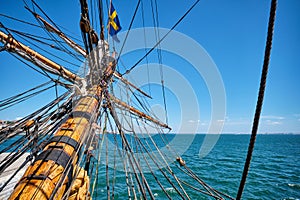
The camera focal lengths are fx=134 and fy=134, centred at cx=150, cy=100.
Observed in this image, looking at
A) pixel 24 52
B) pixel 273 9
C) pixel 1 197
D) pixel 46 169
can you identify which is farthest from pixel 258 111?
pixel 1 197

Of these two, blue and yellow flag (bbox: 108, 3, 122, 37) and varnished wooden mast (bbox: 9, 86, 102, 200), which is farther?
blue and yellow flag (bbox: 108, 3, 122, 37)

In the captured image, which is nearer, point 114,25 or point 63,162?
point 63,162

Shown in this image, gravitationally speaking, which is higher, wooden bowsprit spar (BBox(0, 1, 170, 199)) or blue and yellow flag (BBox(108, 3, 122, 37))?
blue and yellow flag (BBox(108, 3, 122, 37))

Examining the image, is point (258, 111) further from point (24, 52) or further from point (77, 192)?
point (24, 52)

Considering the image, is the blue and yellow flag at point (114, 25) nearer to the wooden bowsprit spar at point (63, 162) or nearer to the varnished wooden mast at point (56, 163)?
the wooden bowsprit spar at point (63, 162)

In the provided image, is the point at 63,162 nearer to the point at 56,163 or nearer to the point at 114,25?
the point at 56,163

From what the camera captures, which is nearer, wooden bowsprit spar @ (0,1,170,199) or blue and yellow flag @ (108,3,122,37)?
wooden bowsprit spar @ (0,1,170,199)

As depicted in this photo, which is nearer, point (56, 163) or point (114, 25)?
point (56, 163)

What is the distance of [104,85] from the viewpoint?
154 inches

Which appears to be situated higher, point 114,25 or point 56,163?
point 114,25

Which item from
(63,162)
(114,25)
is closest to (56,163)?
(63,162)

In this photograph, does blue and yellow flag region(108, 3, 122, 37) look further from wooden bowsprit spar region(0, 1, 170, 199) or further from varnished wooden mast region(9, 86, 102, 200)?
varnished wooden mast region(9, 86, 102, 200)

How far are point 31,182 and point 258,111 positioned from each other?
7.59 ft

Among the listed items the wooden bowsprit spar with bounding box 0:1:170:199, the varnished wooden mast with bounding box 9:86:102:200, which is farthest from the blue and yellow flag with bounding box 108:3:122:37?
the varnished wooden mast with bounding box 9:86:102:200
